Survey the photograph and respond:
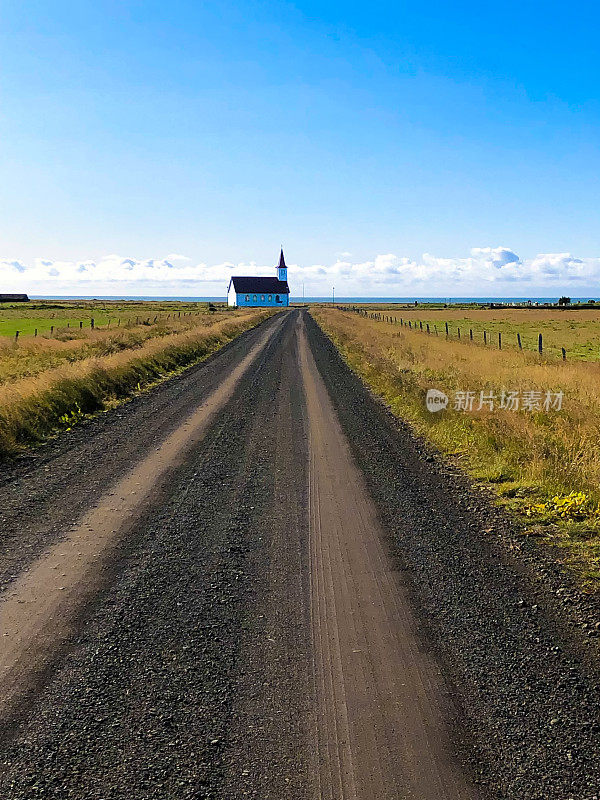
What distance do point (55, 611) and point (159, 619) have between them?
924 mm

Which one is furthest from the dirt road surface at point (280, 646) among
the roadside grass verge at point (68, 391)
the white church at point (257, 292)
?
the white church at point (257, 292)

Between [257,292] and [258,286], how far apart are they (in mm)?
1855

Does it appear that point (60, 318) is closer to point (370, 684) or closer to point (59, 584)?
point (59, 584)

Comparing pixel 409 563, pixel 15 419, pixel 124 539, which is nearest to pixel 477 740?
pixel 409 563

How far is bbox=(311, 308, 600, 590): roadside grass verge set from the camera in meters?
6.92

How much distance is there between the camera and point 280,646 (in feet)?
14.6

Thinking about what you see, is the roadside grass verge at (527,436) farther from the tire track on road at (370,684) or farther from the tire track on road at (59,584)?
the tire track on road at (59,584)

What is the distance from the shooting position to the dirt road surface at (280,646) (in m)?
3.25

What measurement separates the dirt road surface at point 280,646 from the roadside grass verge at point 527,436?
58 centimetres

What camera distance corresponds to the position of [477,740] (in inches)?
137

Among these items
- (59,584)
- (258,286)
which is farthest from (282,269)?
(59,584)

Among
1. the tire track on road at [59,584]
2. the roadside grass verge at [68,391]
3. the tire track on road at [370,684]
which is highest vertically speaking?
the roadside grass verge at [68,391]

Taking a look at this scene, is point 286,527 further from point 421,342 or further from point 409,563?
point 421,342

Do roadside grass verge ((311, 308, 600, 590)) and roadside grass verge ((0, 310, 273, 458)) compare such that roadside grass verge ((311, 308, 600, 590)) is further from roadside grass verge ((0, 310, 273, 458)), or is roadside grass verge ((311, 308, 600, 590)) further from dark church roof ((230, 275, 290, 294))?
dark church roof ((230, 275, 290, 294))
